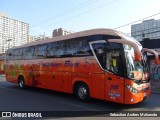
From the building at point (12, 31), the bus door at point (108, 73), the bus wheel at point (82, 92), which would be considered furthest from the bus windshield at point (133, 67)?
the building at point (12, 31)

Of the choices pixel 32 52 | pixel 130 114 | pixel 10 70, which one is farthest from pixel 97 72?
pixel 10 70

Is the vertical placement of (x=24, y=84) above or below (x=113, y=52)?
A: below

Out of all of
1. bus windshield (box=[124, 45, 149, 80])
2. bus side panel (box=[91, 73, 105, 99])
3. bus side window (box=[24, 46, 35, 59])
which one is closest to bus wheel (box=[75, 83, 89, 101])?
bus side panel (box=[91, 73, 105, 99])

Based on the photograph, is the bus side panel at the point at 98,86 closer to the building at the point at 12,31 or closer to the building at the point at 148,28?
the building at the point at 148,28

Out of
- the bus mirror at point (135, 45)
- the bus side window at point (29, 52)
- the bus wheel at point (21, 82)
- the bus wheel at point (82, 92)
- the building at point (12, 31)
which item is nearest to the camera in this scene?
the bus mirror at point (135, 45)

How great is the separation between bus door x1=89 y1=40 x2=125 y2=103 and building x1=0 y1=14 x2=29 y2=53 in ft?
132

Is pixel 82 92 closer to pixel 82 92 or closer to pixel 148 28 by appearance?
pixel 82 92

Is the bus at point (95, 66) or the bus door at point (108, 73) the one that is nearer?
the bus at point (95, 66)

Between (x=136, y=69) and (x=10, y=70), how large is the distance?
11.8m

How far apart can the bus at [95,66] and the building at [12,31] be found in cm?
3506

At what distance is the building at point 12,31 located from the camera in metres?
47.2

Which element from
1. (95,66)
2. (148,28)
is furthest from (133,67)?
(148,28)

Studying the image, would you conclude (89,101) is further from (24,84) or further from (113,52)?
(24,84)

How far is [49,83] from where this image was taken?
13.4 meters
